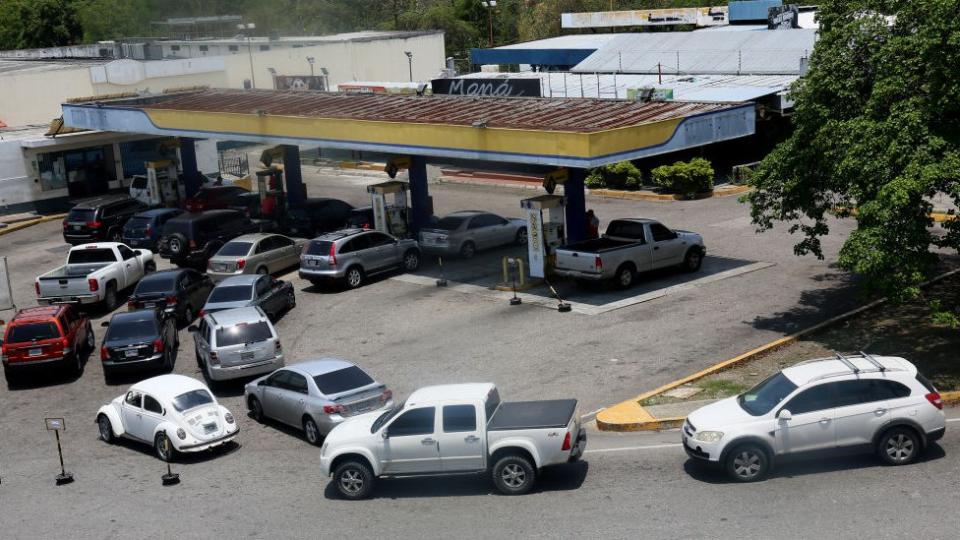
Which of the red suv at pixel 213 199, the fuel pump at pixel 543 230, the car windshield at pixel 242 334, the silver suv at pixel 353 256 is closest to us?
the car windshield at pixel 242 334

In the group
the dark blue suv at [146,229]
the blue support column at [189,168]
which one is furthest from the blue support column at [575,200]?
the blue support column at [189,168]

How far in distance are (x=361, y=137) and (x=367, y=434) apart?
18.3 metres

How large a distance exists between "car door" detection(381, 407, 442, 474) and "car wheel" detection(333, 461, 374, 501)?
0.40 m

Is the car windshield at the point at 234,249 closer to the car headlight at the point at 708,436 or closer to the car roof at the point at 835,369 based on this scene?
the car headlight at the point at 708,436

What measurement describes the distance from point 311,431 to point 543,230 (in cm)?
1223

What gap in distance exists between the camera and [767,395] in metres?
16.8

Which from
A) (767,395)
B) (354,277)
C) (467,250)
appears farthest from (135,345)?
(767,395)

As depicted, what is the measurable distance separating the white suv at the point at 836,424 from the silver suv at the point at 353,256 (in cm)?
1628

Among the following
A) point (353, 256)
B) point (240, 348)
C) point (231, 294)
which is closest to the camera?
point (240, 348)

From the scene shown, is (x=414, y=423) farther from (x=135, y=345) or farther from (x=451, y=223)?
(x=451, y=223)

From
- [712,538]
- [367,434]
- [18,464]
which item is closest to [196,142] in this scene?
[18,464]

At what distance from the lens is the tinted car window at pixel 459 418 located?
16.4 metres

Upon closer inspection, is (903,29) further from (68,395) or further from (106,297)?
(106,297)

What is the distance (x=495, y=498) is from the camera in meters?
16.5
